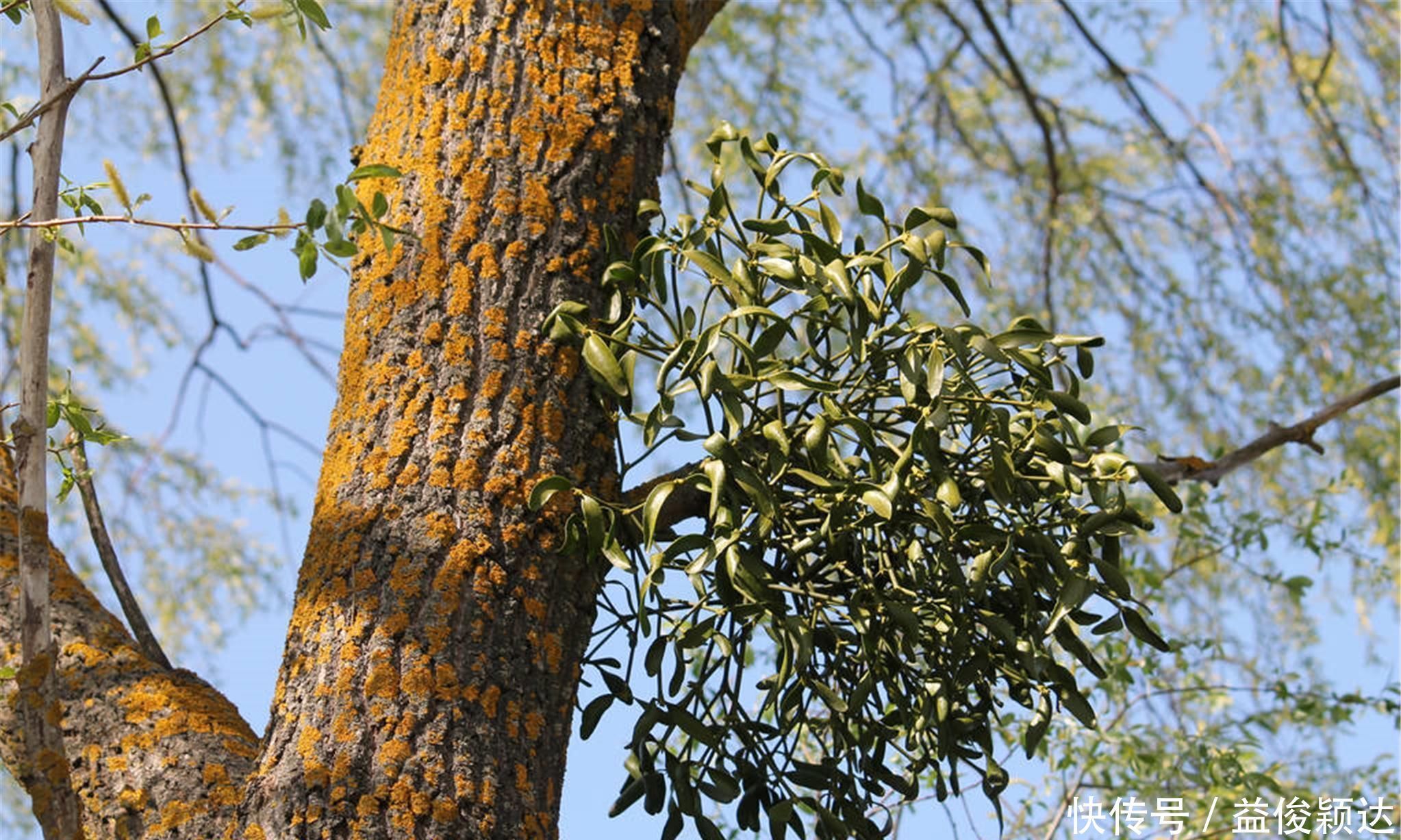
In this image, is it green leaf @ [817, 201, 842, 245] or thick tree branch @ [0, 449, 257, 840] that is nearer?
thick tree branch @ [0, 449, 257, 840]

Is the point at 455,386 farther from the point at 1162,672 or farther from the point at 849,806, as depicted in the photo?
the point at 1162,672

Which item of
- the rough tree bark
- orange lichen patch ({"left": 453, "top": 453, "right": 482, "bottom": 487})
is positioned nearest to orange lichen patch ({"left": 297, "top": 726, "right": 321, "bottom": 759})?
the rough tree bark

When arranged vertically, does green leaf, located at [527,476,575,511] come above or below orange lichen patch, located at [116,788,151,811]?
above

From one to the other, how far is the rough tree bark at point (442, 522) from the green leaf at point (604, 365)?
36mm

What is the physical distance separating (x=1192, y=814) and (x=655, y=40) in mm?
1497

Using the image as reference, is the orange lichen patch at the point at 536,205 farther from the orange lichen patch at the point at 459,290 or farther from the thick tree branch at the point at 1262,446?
the thick tree branch at the point at 1262,446

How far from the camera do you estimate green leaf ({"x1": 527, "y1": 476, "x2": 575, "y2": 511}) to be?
1.16 metres

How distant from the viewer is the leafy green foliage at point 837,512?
1206 mm

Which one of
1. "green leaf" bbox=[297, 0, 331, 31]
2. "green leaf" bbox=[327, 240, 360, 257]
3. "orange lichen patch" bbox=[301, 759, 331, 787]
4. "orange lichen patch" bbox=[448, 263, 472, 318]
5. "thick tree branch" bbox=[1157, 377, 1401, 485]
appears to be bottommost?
"orange lichen patch" bbox=[301, 759, 331, 787]

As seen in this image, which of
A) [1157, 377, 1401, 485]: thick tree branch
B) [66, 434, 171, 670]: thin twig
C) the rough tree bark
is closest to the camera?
the rough tree bark

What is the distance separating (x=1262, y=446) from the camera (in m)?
1.75

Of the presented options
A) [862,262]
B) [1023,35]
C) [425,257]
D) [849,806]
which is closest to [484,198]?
[425,257]

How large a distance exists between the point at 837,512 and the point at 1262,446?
29.5 inches

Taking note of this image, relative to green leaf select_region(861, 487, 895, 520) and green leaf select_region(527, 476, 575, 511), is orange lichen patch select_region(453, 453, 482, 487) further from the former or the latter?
green leaf select_region(861, 487, 895, 520)
